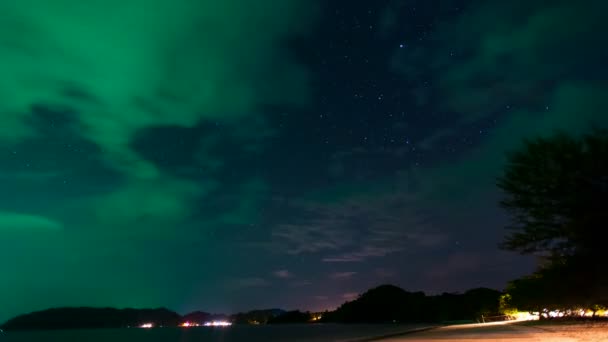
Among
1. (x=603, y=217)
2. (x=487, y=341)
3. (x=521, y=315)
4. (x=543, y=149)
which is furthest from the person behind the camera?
(x=521, y=315)

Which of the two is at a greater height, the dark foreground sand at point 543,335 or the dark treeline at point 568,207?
the dark treeline at point 568,207

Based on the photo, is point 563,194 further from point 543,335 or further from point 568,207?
point 543,335

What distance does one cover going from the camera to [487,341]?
24609mm

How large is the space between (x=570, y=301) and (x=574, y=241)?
596 centimetres

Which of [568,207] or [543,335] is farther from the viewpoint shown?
[543,335]

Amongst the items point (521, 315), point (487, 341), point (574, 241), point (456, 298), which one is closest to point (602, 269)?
point (574, 241)

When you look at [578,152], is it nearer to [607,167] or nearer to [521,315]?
[607,167]

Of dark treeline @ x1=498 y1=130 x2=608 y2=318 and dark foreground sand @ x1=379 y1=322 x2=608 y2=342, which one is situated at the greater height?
dark treeline @ x1=498 y1=130 x2=608 y2=318

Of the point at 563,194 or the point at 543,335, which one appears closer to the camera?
the point at 563,194

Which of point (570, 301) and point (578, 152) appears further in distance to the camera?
point (570, 301)

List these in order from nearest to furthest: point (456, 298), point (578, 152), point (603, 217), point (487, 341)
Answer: point (603, 217) → point (578, 152) → point (487, 341) → point (456, 298)

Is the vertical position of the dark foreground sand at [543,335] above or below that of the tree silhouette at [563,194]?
below

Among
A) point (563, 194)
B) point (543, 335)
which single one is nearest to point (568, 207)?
point (563, 194)

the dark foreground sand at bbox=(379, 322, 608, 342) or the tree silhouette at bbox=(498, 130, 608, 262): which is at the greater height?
the tree silhouette at bbox=(498, 130, 608, 262)
